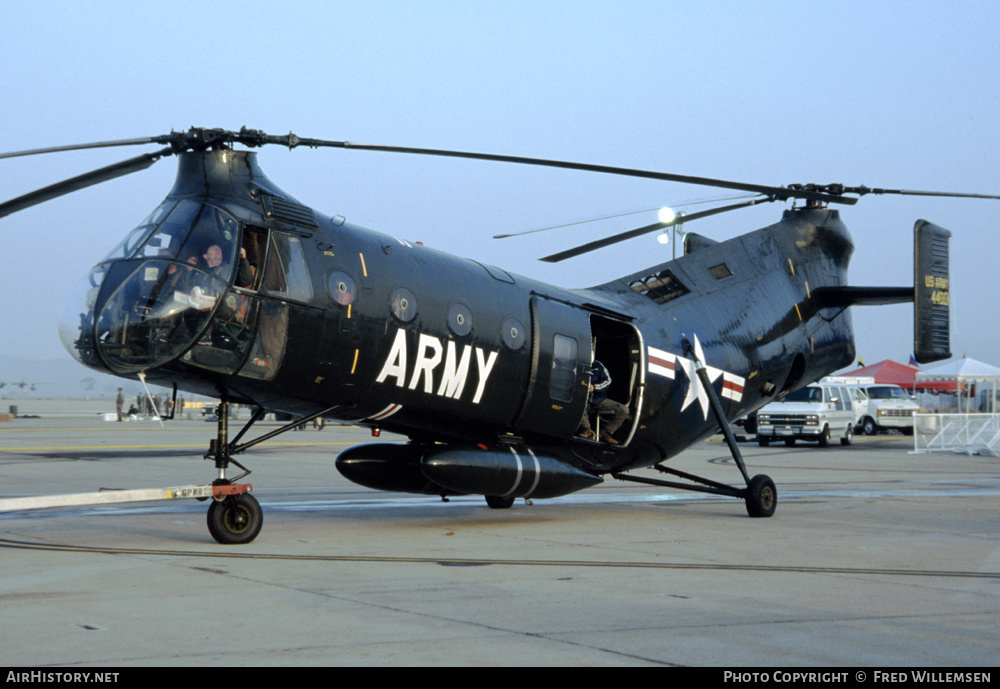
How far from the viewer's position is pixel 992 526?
13.4 metres

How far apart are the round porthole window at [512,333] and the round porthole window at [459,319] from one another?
55 cm

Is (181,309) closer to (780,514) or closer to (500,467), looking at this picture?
(500,467)

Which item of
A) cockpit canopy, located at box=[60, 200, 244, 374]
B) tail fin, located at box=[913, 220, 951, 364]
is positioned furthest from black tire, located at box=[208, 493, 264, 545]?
tail fin, located at box=[913, 220, 951, 364]

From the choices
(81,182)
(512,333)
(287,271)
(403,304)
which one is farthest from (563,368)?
(81,182)

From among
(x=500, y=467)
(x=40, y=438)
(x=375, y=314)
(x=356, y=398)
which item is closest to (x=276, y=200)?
(x=375, y=314)

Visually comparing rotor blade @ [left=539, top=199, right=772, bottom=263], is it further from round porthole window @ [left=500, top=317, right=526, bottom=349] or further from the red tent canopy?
the red tent canopy

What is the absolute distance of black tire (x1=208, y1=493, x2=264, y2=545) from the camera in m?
10.8

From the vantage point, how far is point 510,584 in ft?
27.8

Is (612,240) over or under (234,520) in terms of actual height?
over

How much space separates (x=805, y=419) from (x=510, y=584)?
32.0 metres

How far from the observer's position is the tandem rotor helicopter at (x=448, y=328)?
10.1m

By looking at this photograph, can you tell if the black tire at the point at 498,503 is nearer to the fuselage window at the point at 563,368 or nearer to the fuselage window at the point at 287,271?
the fuselage window at the point at 563,368

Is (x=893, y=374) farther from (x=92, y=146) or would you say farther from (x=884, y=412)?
(x=92, y=146)
